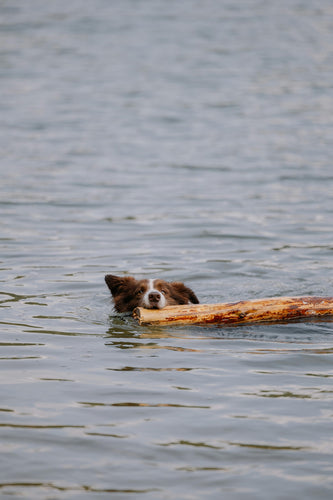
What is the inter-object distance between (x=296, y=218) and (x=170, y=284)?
6792 millimetres

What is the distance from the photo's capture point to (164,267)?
41.3 ft

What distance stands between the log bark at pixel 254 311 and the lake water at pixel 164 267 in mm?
117

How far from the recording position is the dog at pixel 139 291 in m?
9.73

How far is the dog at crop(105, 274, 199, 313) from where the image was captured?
9730 millimetres

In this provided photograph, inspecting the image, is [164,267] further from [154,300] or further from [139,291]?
[154,300]

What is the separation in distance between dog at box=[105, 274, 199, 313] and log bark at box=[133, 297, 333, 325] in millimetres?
861

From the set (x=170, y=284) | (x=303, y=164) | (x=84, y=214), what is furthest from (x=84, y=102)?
(x=170, y=284)

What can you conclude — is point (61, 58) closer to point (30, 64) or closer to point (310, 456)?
point (30, 64)

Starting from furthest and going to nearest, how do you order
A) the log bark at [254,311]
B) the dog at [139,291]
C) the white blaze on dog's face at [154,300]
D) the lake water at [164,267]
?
the dog at [139,291] → the white blaze on dog's face at [154,300] → the log bark at [254,311] → the lake water at [164,267]

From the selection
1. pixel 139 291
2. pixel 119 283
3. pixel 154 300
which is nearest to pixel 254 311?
pixel 154 300

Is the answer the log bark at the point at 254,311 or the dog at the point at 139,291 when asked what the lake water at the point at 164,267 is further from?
the dog at the point at 139,291

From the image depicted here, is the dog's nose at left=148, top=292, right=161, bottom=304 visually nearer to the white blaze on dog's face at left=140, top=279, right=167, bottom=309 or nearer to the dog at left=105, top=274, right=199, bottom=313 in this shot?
the white blaze on dog's face at left=140, top=279, right=167, bottom=309

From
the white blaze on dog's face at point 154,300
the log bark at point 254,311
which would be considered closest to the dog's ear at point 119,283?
the white blaze on dog's face at point 154,300

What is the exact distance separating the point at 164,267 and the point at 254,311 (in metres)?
4.18
